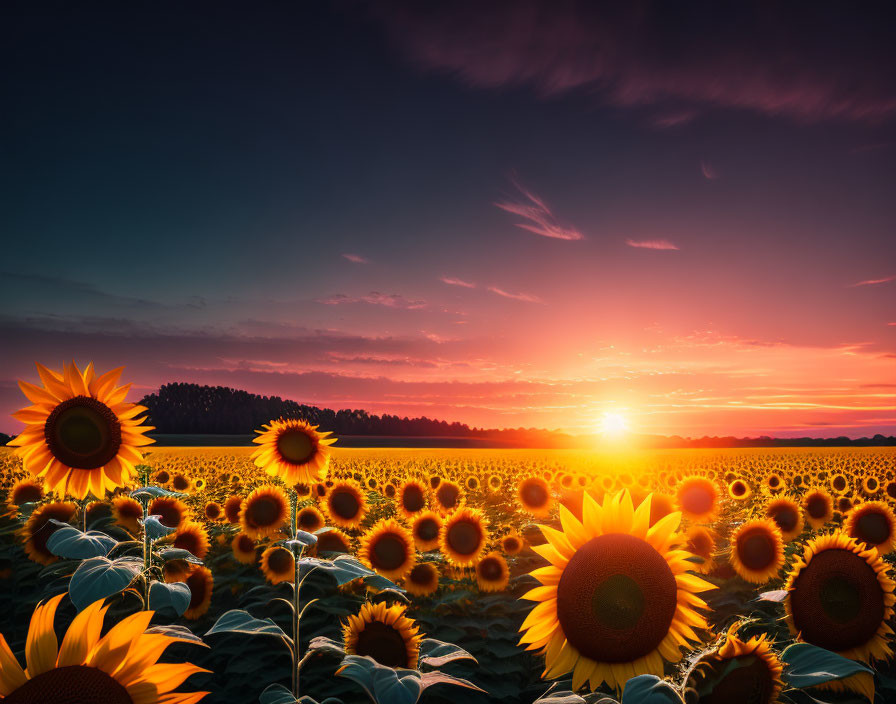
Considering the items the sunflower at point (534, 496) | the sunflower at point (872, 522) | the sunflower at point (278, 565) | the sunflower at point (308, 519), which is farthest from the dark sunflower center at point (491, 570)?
the sunflower at point (872, 522)

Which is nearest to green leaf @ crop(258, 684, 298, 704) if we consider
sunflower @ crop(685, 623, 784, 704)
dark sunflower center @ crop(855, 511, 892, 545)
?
sunflower @ crop(685, 623, 784, 704)

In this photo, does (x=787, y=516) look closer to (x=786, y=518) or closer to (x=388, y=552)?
(x=786, y=518)

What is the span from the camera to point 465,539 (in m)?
8.53

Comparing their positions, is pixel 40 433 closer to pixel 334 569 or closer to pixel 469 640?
pixel 334 569

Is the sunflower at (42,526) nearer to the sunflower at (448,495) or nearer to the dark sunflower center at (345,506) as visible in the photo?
the dark sunflower center at (345,506)

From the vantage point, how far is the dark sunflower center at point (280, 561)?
7534 mm

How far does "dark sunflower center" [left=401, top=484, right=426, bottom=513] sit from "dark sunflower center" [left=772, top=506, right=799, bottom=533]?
609cm

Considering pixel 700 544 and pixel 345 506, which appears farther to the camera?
pixel 345 506

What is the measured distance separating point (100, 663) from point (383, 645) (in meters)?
3.36

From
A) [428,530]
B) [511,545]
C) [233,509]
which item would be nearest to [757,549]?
[511,545]

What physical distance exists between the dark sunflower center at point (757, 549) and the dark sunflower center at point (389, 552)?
4.72 meters

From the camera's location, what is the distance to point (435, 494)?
11.5 metres

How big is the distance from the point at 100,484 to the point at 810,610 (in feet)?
16.7

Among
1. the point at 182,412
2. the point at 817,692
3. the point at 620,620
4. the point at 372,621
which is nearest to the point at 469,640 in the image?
the point at 372,621
